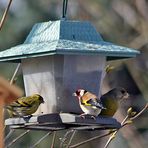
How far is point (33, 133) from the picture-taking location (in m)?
10.4

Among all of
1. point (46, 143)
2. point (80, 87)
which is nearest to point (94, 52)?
point (80, 87)

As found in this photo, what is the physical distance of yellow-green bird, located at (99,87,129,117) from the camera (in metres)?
4.87

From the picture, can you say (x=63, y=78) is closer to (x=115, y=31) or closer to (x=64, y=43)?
(x=64, y=43)

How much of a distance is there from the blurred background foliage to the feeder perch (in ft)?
16.6

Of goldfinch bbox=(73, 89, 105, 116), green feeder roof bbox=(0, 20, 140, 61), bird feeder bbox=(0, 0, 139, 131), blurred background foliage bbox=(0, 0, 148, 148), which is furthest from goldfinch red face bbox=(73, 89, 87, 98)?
blurred background foliage bbox=(0, 0, 148, 148)

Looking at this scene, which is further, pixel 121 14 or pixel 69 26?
pixel 121 14

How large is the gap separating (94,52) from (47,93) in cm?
38

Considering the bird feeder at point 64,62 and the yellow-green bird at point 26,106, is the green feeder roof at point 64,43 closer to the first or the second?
the bird feeder at point 64,62

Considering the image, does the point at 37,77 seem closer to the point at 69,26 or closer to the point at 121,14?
the point at 69,26

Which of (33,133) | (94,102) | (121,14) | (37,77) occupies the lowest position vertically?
(94,102)

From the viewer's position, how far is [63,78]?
4.80m

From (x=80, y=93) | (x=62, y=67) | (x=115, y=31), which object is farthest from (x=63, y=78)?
(x=115, y=31)

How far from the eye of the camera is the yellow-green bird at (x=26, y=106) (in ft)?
15.6

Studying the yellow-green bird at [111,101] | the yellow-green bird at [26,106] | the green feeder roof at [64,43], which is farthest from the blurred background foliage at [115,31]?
the yellow-green bird at [26,106]
